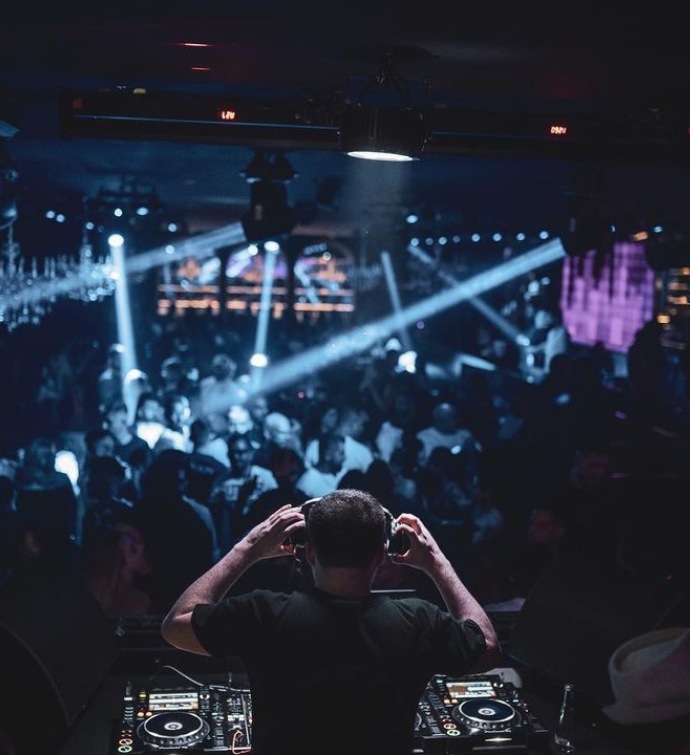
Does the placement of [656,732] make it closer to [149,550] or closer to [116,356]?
[149,550]

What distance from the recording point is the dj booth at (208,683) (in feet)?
7.38

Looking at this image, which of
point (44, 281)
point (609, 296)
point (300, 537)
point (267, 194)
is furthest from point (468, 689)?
point (609, 296)

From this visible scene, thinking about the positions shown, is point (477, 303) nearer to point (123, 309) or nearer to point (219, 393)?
point (123, 309)

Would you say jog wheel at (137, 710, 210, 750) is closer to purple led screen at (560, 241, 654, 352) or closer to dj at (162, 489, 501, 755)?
dj at (162, 489, 501, 755)

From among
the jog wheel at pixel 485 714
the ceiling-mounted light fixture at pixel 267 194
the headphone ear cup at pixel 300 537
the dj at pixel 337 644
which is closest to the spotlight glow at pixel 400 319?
the ceiling-mounted light fixture at pixel 267 194

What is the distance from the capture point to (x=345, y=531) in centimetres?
173

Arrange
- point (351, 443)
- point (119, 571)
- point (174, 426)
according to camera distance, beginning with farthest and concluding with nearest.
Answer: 1. point (174, 426)
2. point (351, 443)
3. point (119, 571)

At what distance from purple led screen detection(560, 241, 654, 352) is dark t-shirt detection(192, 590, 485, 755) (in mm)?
8929

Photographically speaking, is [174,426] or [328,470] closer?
[328,470]

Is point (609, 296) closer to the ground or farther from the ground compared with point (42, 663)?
farther from the ground

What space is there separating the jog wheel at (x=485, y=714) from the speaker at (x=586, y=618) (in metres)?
0.23

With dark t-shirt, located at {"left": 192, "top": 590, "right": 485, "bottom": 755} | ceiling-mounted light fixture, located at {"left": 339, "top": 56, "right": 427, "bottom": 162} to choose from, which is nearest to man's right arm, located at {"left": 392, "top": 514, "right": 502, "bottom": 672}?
dark t-shirt, located at {"left": 192, "top": 590, "right": 485, "bottom": 755}

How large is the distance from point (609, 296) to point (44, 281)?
21.1 ft

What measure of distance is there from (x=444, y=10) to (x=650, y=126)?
4.43 feet
